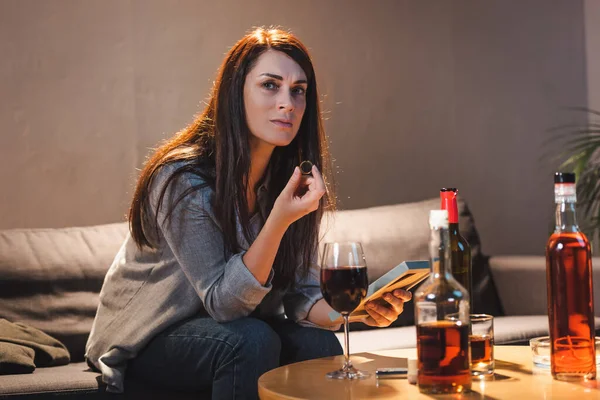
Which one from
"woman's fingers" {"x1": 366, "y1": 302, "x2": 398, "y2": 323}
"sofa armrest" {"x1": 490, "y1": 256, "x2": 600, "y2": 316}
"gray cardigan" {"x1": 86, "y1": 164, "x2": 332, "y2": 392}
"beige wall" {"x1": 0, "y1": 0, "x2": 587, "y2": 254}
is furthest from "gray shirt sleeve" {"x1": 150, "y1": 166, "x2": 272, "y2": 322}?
"sofa armrest" {"x1": 490, "y1": 256, "x2": 600, "y2": 316}

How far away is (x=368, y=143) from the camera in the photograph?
3621mm

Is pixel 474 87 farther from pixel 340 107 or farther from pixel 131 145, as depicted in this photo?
pixel 131 145

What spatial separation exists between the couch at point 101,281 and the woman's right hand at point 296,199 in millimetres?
385

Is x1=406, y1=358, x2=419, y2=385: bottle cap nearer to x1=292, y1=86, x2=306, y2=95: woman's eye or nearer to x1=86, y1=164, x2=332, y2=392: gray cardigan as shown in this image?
x1=86, y1=164, x2=332, y2=392: gray cardigan

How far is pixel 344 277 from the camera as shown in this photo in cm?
136

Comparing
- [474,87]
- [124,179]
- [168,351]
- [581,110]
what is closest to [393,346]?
[168,351]

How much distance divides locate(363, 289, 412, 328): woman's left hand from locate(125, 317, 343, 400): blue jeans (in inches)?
9.5

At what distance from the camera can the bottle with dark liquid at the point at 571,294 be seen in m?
1.23

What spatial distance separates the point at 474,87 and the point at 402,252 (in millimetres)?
1161

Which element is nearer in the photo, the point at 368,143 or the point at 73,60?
the point at 73,60

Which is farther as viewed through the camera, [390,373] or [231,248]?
[231,248]

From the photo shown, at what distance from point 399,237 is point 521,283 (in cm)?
47

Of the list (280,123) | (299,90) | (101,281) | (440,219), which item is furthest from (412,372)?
(101,281)

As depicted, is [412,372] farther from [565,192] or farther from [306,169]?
[306,169]
